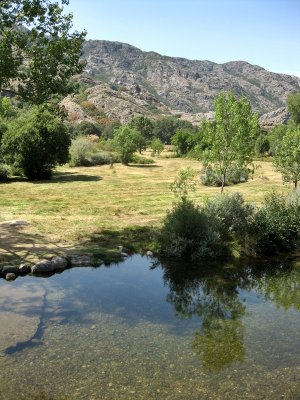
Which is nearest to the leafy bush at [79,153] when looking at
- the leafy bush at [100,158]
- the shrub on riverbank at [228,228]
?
the leafy bush at [100,158]

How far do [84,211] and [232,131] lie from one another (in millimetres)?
9638

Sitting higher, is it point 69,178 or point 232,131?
point 232,131

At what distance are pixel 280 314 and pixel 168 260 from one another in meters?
5.46

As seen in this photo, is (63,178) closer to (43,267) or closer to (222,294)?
(43,267)

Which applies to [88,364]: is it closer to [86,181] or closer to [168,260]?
[168,260]

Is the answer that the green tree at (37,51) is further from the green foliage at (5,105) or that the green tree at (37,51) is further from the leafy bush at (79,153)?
the leafy bush at (79,153)

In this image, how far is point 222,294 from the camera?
1267cm

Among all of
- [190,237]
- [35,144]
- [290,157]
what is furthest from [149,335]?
[35,144]

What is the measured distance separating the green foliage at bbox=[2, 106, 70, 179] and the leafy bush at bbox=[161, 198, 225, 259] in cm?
2449

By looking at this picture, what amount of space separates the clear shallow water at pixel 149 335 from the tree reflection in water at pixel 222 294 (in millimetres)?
36

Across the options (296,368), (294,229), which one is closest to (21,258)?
(296,368)

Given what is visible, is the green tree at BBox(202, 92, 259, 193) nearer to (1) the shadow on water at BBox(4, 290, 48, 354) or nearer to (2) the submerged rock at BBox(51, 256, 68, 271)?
(2) the submerged rock at BBox(51, 256, 68, 271)

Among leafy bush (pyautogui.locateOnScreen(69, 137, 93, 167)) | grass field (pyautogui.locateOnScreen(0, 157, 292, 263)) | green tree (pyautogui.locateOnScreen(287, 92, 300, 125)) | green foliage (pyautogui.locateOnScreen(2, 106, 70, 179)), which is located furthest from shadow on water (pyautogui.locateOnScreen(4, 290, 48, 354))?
green tree (pyautogui.locateOnScreen(287, 92, 300, 125))

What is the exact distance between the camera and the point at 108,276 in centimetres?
1369
